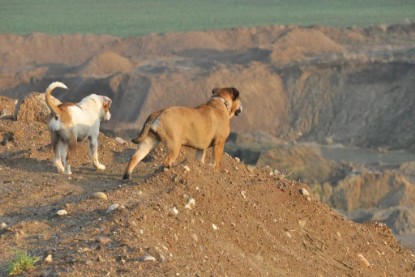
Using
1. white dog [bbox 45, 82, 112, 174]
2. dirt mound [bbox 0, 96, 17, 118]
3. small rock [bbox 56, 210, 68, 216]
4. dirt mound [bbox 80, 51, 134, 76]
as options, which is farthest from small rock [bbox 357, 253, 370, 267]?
dirt mound [bbox 80, 51, 134, 76]

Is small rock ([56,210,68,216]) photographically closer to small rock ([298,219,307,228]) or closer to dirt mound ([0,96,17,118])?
small rock ([298,219,307,228])

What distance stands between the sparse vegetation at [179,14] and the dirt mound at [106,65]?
74.7ft

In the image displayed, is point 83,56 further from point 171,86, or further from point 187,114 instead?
point 187,114

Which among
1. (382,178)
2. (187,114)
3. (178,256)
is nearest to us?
(178,256)

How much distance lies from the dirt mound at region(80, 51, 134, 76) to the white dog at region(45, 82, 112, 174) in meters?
49.3

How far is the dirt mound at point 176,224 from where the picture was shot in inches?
512

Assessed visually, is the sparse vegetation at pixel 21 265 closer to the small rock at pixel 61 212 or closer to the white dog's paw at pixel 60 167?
the small rock at pixel 61 212

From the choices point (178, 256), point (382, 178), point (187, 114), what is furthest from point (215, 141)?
point (382, 178)

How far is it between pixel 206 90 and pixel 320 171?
18.9 m

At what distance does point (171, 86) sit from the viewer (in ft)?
206

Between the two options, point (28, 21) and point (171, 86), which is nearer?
point (171, 86)

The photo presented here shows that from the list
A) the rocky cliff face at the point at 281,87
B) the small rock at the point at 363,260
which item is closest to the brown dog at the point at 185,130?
the small rock at the point at 363,260

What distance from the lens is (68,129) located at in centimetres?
1866

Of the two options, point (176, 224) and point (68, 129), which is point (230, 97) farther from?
point (176, 224)
